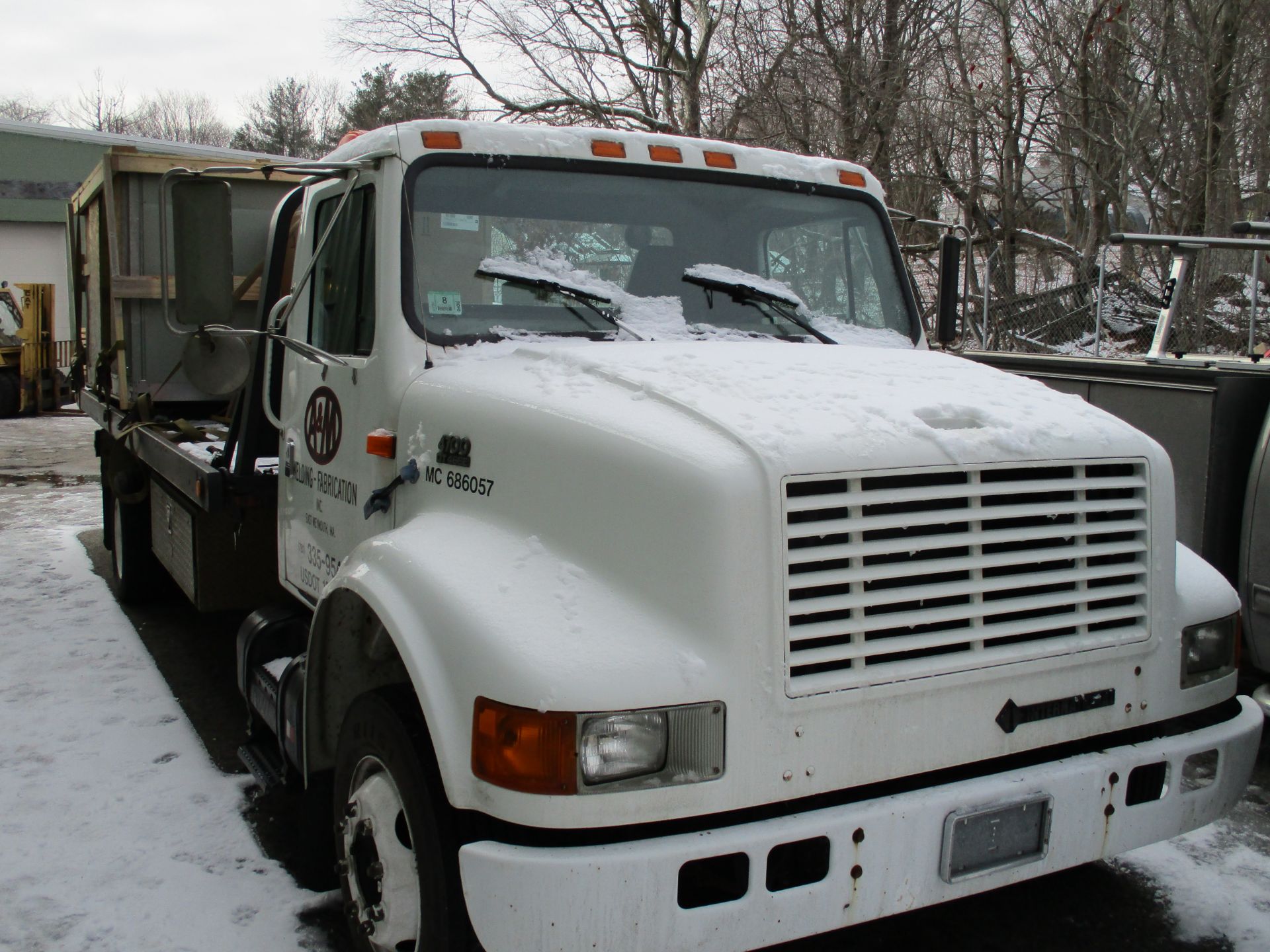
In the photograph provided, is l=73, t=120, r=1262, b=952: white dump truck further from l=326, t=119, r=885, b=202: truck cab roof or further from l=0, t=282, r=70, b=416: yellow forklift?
l=0, t=282, r=70, b=416: yellow forklift

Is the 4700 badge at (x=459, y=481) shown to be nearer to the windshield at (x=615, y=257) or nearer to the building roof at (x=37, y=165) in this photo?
the windshield at (x=615, y=257)

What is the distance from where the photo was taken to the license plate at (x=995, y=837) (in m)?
2.50

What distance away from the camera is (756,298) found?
12.1 feet

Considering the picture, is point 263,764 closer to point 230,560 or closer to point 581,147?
point 230,560

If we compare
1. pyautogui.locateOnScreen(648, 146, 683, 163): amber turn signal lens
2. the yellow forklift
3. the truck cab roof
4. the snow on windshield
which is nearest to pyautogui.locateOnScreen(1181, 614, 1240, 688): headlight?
the snow on windshield

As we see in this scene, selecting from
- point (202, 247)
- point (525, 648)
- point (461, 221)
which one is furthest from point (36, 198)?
point (525, 648)

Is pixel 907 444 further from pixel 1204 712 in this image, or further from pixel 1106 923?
pixel 1106 923

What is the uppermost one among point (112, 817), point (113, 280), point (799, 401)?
point (113, 280)

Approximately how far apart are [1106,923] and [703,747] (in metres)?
1.90

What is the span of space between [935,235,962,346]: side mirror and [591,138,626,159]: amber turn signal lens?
150 centimetres

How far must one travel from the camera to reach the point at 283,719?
3590 mm

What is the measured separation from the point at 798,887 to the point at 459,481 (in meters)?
1.32

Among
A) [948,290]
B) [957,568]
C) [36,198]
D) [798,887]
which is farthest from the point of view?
[36,198]

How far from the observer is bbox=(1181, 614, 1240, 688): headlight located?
2.99m
